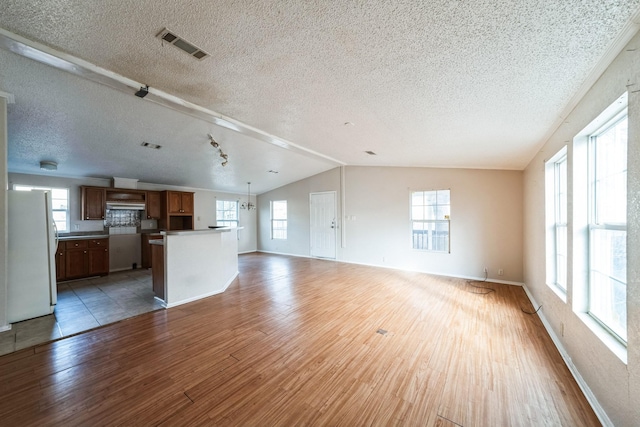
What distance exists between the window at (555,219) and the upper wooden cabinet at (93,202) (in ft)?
28.1

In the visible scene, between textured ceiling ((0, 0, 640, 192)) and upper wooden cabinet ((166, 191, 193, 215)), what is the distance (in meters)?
2.60

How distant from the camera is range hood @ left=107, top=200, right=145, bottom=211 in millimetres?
5996

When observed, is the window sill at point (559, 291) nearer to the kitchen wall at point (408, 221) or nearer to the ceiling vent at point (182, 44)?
the kitchen wall at point (408, 221)

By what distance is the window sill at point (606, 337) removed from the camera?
1.49m

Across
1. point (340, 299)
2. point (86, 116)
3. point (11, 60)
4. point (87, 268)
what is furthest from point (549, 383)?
point (87, 268)

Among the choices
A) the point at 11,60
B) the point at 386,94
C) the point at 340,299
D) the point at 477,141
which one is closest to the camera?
the point at 11,60

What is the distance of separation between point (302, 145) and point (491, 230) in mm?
4389

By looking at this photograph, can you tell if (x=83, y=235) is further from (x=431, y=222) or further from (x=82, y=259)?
(x=431, y=222)

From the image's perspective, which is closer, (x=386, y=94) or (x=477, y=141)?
(x=386, y=94)

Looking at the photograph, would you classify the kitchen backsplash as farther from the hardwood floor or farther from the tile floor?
the hardwood floor

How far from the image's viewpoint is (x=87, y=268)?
534cm

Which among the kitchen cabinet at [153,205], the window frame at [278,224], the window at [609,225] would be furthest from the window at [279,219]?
the window at [609,225]

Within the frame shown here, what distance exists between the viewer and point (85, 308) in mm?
3549

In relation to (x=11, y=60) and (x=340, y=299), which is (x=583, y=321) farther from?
(x=11, y=60)
